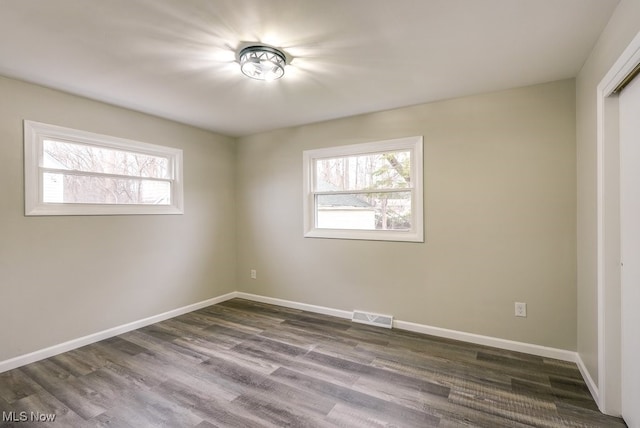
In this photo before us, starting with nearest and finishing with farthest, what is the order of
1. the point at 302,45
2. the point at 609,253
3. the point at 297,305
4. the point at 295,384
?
the point at 609,253, the point at 302,45, the point at 295,384, the point at 297,305

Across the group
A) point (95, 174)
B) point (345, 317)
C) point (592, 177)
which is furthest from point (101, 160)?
point (592, 177)

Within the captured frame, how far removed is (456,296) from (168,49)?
3.26 m

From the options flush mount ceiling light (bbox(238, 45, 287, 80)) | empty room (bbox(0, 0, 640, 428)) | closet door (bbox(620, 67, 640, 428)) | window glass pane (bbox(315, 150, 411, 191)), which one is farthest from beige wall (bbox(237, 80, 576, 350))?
flush mount ceiling light (bbox(238, 45, 287, 80))

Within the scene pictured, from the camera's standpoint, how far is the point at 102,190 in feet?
10.2

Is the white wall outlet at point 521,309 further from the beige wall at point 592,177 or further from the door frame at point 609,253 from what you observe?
the door frame at point 609,253

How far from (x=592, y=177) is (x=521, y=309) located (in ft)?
4.24

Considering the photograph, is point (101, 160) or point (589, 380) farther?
point (101, 160)

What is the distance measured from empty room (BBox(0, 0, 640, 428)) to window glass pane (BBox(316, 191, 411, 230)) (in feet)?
0.08

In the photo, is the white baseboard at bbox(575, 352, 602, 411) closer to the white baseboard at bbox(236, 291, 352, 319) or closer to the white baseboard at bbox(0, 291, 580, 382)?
the white baseboard at bbox(0, 291, 580, 382)

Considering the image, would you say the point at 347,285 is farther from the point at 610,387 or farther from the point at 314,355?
the point at 610,387

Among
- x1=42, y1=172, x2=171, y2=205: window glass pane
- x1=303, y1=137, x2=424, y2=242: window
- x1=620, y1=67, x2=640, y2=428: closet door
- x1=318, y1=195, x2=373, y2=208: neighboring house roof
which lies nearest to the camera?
x1=620, y1=67, x2=640, y2=428: closet door

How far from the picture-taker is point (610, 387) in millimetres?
1854

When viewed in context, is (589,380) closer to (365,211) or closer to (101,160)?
(365,211)

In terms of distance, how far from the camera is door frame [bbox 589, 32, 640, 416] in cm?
183
